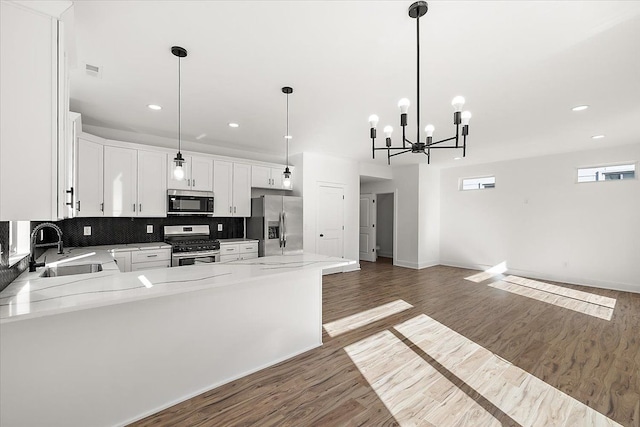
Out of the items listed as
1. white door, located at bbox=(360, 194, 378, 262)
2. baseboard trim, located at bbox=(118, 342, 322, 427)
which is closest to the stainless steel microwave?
baseboard trim, located at bbox=(118, 342, 322, 427)

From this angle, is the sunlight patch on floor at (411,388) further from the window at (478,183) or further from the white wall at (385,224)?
the white wall at (385,224)

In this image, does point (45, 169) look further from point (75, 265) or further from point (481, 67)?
point (481, 67)

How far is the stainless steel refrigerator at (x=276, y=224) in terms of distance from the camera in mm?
5238

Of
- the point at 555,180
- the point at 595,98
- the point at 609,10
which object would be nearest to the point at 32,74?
the point at 609,10

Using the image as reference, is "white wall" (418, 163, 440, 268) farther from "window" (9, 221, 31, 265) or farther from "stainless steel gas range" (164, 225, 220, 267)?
"window" (9, 221, 31, 265)

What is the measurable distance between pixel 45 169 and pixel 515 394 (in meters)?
3.44

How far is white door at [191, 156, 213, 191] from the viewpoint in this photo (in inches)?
189

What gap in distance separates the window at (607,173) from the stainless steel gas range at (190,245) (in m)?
7.11

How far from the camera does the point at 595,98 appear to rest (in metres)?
3.18

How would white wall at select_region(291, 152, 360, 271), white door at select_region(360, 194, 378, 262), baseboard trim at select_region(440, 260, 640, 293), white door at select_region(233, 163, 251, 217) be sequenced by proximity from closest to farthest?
1. baseboard trim at select_region(440, 260, 640, 293)
2. white door at select_region(233, 163, 251, 217)
3. white wall at select_region(291, 152, 360, 271)
4. white door at select_region(360, 194, 378, 262)

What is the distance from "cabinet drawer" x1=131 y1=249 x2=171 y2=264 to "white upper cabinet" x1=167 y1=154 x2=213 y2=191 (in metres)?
1.03

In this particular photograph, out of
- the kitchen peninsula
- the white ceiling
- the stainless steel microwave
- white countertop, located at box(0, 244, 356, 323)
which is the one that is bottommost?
the kitchen peninsula

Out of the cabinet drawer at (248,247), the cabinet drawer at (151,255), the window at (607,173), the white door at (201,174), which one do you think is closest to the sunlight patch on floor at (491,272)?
the window at (607,173)

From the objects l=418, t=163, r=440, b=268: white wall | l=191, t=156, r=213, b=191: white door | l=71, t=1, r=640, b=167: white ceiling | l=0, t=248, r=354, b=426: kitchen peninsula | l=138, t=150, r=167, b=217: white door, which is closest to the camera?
l=0, t=248, r=354, b=426: kitchen peninsula
